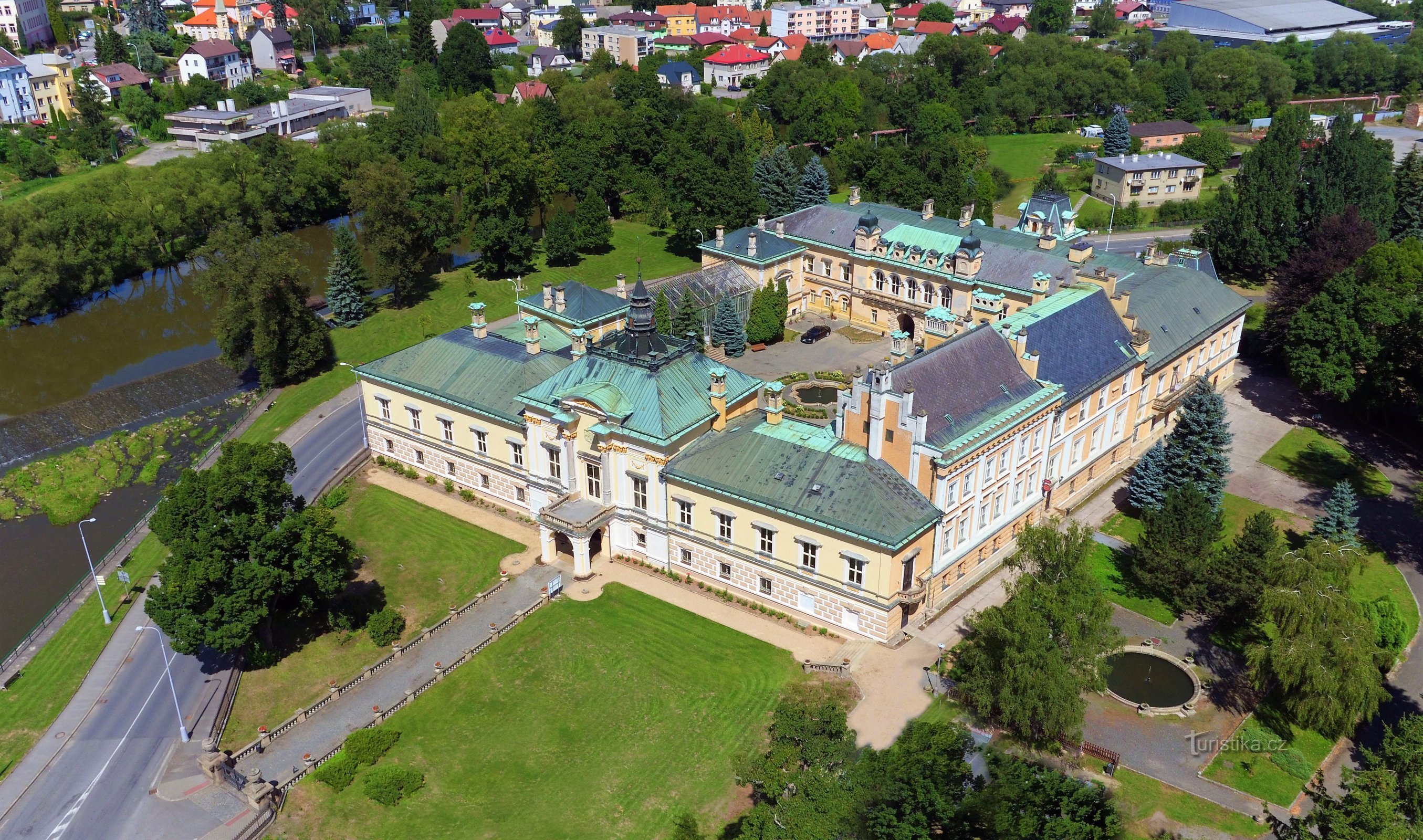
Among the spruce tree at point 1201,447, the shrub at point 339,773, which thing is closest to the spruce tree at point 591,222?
the spruce tree at point 1201,447

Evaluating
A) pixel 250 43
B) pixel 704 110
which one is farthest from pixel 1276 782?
pixel 250 43

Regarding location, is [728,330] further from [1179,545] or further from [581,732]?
[581,732]

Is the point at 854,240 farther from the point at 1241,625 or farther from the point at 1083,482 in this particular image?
the point at 1241,625

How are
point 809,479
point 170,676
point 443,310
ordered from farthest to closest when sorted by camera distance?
point 443,310 < point 809,479 < point 170,676

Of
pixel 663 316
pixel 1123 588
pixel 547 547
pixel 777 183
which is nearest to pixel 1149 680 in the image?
pixel 1123 588

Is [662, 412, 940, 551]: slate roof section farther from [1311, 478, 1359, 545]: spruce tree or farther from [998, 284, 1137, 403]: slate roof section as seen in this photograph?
[1311, 478, 1359, 545]: spruce tree

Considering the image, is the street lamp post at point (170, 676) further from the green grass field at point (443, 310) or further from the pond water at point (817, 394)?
the pond water at point (817, 394)
